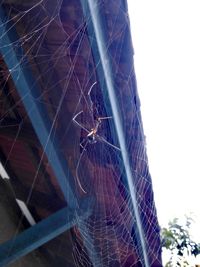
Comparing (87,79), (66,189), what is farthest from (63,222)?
(87,79)

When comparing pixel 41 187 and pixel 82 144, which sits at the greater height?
pixel 41 187

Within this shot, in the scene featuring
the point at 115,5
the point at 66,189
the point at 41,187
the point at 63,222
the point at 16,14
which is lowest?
the point at 63,222

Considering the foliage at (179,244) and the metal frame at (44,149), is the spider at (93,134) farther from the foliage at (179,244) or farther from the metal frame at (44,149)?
the foliage at (179,244)

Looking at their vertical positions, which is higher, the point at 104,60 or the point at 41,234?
the point at 104,60

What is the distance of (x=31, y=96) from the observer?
1861 millimetres

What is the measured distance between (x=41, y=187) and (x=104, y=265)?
99cm

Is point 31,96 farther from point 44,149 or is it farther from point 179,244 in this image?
point 179,244

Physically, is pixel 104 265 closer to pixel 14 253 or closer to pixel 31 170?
pixel 14 253

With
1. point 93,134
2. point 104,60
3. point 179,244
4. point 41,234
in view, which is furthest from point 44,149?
point 179,244

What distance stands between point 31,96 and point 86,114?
34 cm

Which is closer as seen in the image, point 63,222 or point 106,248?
point 63,222

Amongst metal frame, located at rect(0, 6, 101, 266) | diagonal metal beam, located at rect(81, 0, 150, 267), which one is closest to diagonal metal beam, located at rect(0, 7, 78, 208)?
metal frame, located at rect(0, 6, 101, 266)

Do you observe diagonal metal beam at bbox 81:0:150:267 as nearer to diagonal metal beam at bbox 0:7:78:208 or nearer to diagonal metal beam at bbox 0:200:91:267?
diagonal metal beam at bbox 0:7:78:208

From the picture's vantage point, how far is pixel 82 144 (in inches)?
83.3
